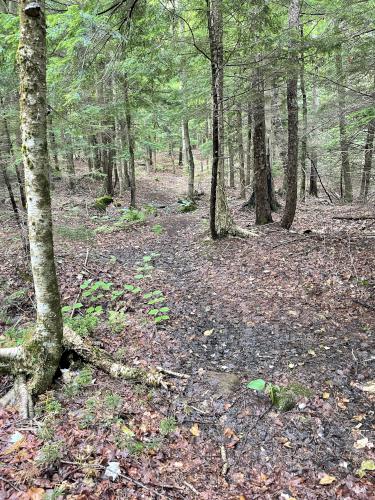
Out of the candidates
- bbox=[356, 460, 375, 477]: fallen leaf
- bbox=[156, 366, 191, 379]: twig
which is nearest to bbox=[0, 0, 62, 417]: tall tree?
bbox=[156, 366, 191, 379]: twig

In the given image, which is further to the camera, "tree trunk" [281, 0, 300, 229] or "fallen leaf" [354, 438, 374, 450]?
"tree trunk" [281, 0, 300, 229]

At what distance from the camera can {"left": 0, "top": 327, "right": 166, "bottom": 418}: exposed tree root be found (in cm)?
404

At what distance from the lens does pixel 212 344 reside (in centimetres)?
558

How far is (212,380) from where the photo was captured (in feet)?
15.3

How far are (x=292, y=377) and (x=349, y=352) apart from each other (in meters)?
1.07

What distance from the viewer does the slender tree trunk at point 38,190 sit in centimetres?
365

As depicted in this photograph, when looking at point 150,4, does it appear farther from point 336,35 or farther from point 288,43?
point 336,35

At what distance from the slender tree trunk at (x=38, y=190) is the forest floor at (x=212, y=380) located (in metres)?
0.39

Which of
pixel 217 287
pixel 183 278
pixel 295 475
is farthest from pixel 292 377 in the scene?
pixel 183 278

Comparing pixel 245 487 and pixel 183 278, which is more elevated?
pixel 183 278

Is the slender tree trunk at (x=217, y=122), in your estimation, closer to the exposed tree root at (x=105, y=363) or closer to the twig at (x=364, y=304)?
the twig at (x=364, y=304)

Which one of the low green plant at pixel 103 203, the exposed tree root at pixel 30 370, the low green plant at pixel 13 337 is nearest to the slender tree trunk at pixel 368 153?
the exposed tree root at pixel 30 370

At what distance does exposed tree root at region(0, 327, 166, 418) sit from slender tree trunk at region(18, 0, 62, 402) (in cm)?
11

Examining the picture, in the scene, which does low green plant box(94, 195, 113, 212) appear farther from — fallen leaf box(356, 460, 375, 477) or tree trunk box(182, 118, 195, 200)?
fallen leaf box(356, 460, 375, 477)
